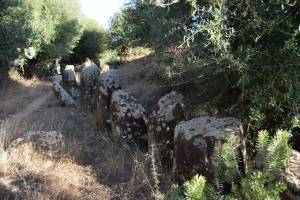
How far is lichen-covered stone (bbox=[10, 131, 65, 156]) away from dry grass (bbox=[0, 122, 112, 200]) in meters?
0.16

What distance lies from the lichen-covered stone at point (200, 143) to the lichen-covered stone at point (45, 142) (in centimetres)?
239

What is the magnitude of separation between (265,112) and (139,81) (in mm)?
10666

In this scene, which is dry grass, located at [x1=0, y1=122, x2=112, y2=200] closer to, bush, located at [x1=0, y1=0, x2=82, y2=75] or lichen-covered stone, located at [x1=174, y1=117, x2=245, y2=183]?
lichen-covered stone, located at [x1=174, y1=117, x2=245, y2=183]

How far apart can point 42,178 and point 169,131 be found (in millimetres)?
2117

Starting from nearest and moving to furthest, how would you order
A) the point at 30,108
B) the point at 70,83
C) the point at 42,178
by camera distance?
the point at 42,178
the point at 30,108
the point at 70,83

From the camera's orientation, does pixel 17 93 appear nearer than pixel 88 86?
No

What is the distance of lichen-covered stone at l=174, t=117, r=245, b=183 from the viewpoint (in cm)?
499

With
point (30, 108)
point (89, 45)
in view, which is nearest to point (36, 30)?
point (89, 45)

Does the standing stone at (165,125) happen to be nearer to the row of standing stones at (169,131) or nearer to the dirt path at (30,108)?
the row of standing stones at (169,131)

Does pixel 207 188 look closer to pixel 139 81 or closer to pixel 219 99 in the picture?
pixel 219 99

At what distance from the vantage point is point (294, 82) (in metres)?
4.54

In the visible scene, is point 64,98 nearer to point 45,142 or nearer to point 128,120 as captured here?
point 128,120

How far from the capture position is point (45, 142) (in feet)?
22.8

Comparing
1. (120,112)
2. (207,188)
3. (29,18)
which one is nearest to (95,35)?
(29,18)
